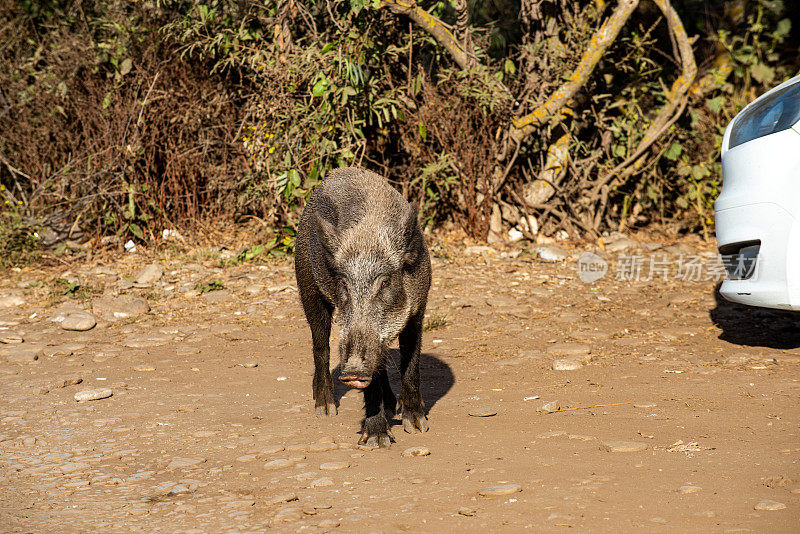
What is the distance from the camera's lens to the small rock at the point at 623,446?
4.18 m

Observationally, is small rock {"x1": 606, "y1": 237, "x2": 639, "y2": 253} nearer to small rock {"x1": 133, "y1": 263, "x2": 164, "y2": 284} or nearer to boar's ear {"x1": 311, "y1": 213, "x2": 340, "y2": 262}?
small rock {"x1": 133, "y1": 263, "x2": 164, "y2": 284}

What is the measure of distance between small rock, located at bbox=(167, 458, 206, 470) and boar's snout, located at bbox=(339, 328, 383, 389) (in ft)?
3.01

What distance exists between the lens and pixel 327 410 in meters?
5.31

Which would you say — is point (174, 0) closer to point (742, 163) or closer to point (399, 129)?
point (399, 129)

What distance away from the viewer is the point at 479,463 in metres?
4.09

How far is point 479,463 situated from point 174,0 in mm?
7988

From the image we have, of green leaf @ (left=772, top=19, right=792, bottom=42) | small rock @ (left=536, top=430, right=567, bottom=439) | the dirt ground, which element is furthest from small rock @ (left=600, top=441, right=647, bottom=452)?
green leaf @ (left=772, top=19, right=792, bottom=42)

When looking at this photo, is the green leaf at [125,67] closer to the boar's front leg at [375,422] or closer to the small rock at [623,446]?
the boar's front leg at [375,422]

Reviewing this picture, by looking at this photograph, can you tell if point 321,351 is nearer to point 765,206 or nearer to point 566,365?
point 566,365

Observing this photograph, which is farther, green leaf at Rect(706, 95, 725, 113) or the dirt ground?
green leaf at Rect(706, 95, 725, 113)

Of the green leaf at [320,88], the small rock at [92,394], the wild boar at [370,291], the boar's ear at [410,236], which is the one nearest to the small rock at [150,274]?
the green leaf at [320,88]

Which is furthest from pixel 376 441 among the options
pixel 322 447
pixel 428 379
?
pixel 428 379

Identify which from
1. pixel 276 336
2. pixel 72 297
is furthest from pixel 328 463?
pixel 72 297

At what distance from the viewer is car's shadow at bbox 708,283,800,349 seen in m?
6.32
